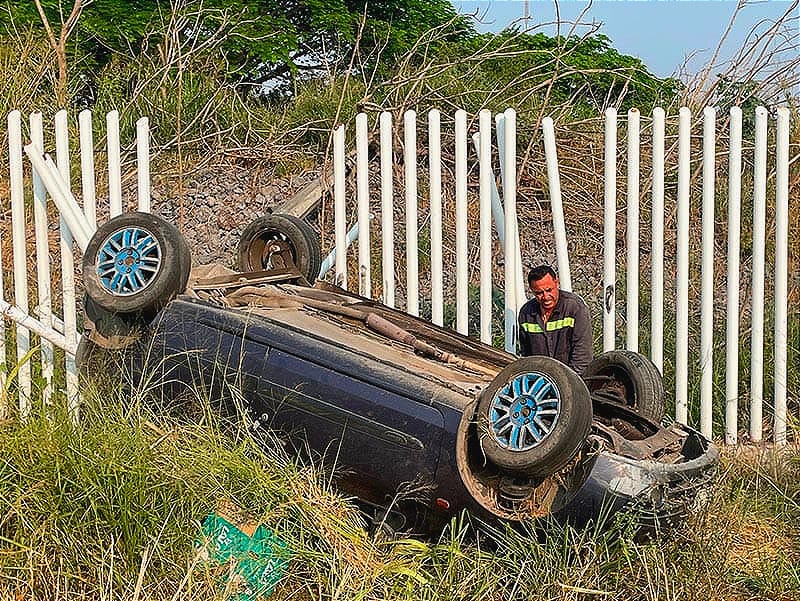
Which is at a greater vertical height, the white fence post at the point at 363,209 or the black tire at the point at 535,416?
the white fence post at the point at 363,209

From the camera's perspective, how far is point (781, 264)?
230 inches

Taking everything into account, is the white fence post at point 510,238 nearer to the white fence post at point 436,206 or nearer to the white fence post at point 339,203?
the white fence post at point 436,206

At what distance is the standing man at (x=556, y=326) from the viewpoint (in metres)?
5.32

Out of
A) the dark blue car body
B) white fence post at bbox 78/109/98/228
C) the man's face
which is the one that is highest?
white fence post at bbox 78/109/98/228

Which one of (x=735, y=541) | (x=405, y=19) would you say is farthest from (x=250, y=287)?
(x=405, y=19)

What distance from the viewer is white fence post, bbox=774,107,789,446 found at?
579 cm

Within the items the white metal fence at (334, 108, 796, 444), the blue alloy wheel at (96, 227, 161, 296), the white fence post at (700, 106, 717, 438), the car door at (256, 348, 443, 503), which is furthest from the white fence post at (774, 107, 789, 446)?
the blue alloy wheel at (96, 227, 161, 296)

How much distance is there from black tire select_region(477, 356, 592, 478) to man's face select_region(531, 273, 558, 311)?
4.70ft

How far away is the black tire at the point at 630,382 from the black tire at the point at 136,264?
1.96 metres

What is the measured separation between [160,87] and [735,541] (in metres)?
6.98

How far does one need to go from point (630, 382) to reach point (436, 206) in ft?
6.01

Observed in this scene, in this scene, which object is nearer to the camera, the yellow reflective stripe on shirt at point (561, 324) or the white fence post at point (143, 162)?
the yellow reflective stripe on shirt at point (561, 324)

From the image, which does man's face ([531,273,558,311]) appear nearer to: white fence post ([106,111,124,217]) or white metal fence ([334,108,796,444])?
white metal fence ([334,108,796,444])

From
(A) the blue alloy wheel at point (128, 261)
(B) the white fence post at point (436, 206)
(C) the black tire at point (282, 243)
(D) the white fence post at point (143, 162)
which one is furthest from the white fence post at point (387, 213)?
(A) the blue alloy wheel at point (128, 261)
